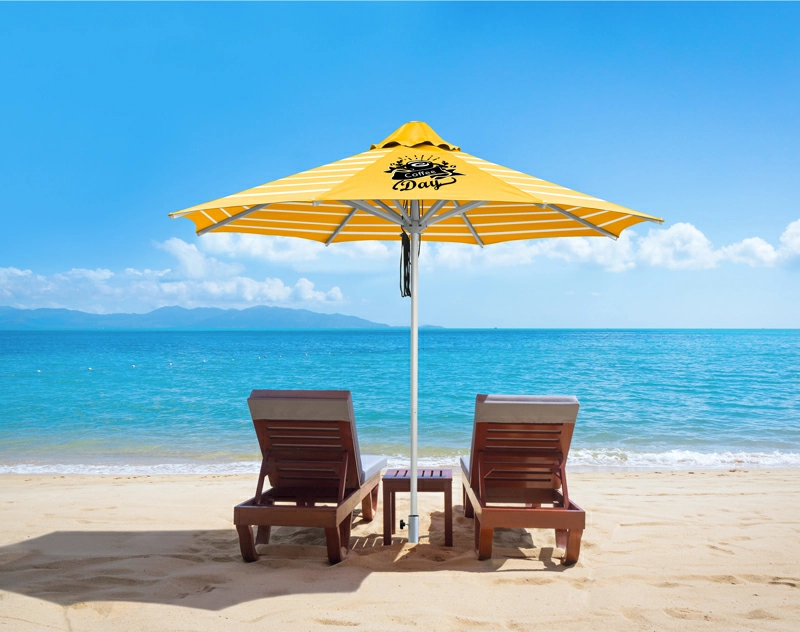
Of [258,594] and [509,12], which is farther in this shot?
[509,12]

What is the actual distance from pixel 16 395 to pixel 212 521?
16117 millimetres

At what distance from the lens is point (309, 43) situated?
694 inches

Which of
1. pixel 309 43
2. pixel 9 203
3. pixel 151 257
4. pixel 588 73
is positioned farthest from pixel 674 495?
pixel 9 203

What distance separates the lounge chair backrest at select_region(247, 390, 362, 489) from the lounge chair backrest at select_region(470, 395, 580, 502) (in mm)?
794

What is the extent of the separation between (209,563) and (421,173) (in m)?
2.59

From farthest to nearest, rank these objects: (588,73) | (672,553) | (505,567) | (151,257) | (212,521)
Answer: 1. (151,257)
2. (588,73)
3. (212,521)
4. (672,553)
5. (505,567)

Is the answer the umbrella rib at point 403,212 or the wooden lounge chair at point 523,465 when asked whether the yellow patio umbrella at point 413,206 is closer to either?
the umbrella rib at point 403,212

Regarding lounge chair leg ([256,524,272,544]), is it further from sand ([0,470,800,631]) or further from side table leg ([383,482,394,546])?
side table leg ([383,482,394,546])

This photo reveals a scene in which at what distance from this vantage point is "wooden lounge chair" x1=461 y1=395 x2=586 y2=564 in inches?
128

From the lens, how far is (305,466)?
3658mm

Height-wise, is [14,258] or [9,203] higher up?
[9,203]

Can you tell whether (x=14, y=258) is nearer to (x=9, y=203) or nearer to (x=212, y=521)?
(x=9, y=203)

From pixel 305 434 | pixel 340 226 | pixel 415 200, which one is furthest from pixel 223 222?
pixel 305 434

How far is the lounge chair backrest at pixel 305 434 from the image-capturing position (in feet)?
11.1
